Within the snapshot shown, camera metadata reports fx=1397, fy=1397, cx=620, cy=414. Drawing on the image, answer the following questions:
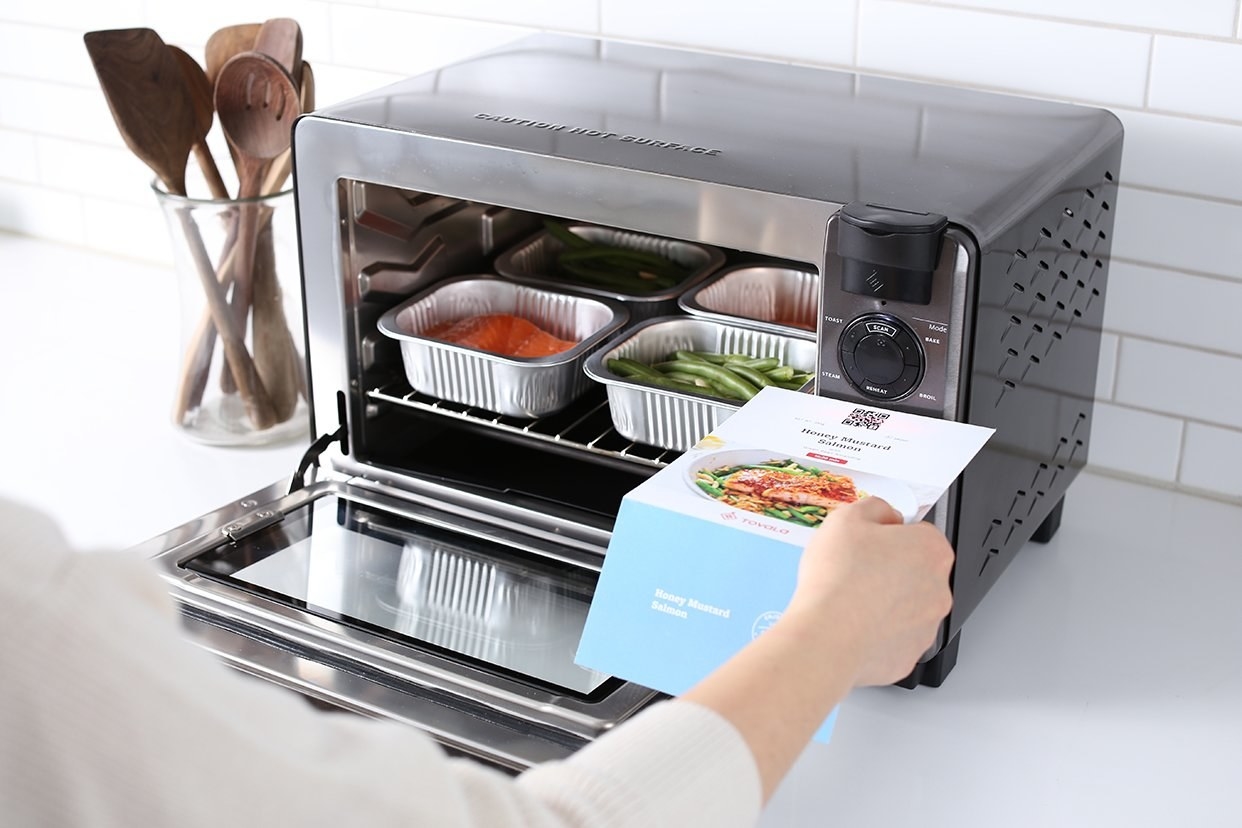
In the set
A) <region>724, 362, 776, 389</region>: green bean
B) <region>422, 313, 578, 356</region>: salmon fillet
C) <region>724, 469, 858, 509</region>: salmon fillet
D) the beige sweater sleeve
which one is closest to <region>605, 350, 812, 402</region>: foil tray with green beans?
<region>724, 362, 776, 389</region>: green bean

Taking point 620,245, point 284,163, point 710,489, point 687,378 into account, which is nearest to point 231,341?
point 284,163

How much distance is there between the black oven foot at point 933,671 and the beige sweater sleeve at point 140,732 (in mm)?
583

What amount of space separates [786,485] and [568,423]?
1.14 feet

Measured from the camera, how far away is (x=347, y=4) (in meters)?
1.61

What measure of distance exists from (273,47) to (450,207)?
254 millimetres

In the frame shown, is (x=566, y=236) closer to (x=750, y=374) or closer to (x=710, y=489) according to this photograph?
(x=750, y=374)

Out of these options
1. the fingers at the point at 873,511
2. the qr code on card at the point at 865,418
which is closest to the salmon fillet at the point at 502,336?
the qr code on card at the point at 865,418

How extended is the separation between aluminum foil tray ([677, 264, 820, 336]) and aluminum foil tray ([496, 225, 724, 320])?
0.02 meters

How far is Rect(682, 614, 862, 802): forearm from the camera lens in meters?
0.58

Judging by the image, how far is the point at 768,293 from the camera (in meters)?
1.21

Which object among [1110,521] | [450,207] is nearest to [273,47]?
[450,207]

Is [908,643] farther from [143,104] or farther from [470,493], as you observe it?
[143,104]

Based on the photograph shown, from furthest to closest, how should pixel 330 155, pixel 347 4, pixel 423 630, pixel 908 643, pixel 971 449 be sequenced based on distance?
pixel 347 4 → pixel 330 155 → pixel 423 630 → pixel 971 449 → pixel 908 643

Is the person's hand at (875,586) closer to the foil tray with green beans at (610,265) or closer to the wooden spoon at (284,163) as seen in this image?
the foil tray with green beans at (610,265)
